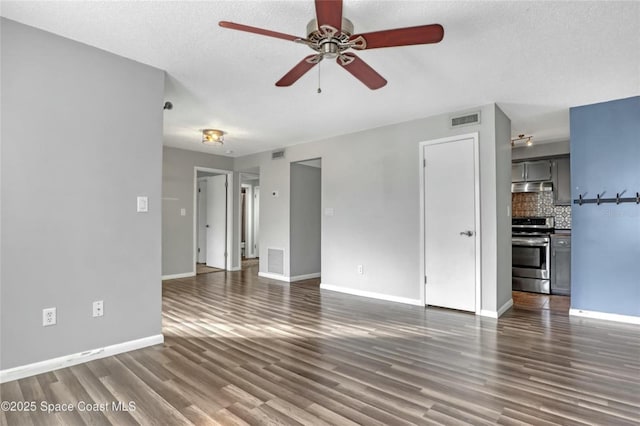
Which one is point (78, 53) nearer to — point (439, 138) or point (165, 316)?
point (165, 316)

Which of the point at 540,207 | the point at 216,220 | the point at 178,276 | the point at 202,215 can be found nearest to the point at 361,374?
the point at 178,276

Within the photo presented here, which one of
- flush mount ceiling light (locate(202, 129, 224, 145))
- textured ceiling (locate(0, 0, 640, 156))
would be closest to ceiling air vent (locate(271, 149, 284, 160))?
flush mount ceiling light (locate(202, 129, 224, 145))

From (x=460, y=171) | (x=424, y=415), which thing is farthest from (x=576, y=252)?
(x=424, y=415)

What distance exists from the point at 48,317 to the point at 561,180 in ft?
22.2

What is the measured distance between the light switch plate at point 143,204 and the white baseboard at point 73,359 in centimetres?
109

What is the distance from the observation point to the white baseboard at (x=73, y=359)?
2178 millimetres

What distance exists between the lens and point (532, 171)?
5.65 metres

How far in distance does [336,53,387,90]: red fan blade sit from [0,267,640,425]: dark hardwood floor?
2097mm

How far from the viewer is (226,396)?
2033 millimetres

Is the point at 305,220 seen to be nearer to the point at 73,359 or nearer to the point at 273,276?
the point at 273,276

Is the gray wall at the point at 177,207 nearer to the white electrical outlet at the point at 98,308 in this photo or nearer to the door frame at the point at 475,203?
the white electrical outlet at the point at 98,308

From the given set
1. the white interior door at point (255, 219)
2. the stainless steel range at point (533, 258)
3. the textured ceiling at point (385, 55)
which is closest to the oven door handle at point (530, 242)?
the stainless steel range at point (533, 258)

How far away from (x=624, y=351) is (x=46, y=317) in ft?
14.9

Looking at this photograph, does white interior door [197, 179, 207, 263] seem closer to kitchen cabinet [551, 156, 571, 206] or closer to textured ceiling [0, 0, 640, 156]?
textured ceiling [0, 0, 640, 156]
